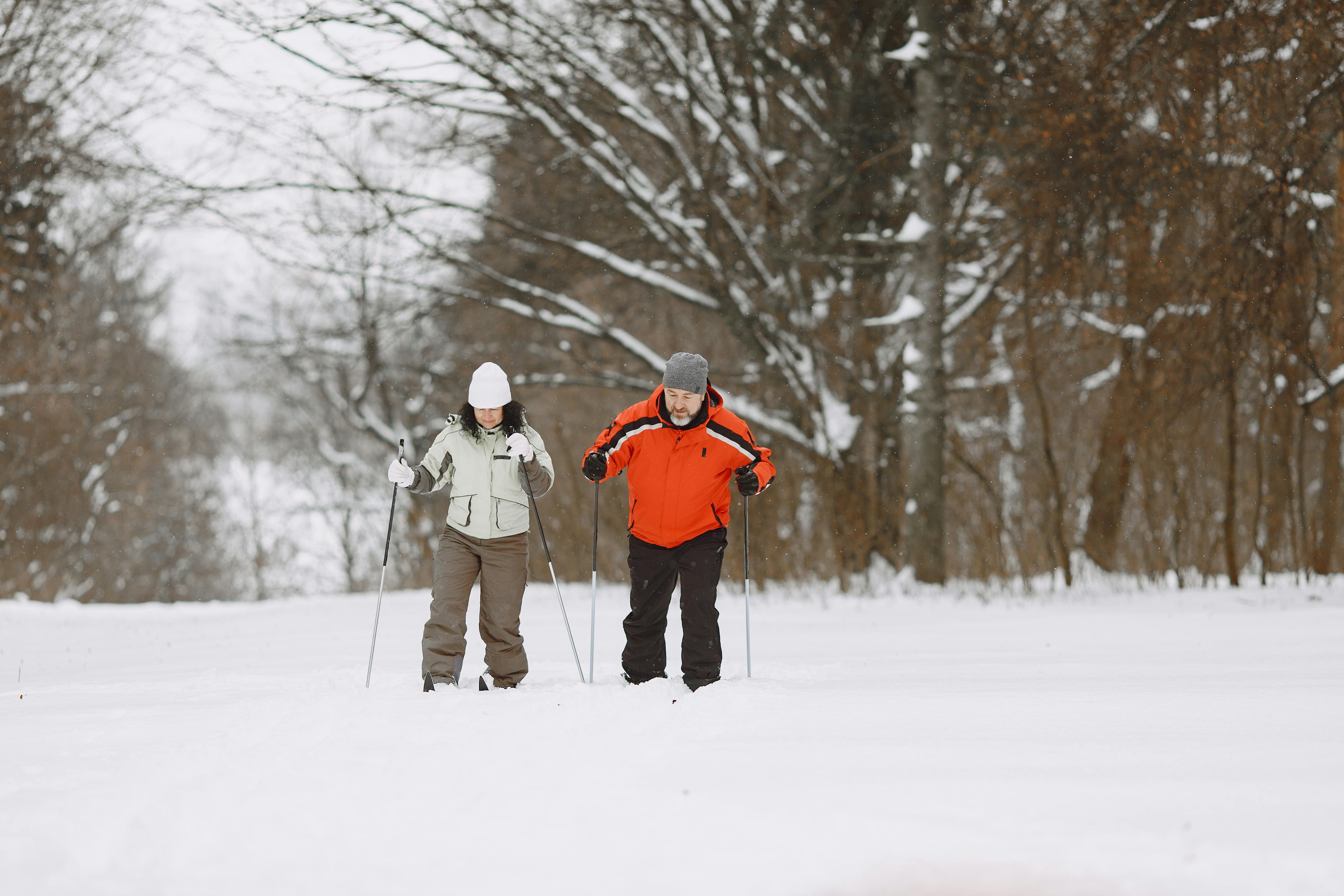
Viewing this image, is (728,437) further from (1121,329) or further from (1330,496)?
(1121,329)

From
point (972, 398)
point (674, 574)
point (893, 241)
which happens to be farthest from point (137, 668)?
point (972, 398)

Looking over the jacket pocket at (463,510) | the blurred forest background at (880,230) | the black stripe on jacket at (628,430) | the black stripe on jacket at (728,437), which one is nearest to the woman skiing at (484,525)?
the jacket pocket at (463,510)

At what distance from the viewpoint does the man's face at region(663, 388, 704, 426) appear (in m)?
4.85

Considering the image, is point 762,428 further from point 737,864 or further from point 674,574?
point 737,864

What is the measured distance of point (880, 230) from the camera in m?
12.1

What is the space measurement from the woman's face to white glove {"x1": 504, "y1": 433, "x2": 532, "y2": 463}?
17 cm

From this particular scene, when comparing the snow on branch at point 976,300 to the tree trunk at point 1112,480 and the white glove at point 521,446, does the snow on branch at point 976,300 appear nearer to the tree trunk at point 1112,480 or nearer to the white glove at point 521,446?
the tree trunk at point 1112,480

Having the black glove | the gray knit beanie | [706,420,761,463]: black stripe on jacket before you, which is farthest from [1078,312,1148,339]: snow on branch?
the black glove

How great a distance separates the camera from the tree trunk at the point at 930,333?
10156 millimetres

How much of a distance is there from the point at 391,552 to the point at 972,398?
1068 cm

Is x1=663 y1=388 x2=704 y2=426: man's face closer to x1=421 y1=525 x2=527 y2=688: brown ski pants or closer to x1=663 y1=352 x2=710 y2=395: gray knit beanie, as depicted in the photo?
x1=663 y1=352 x2=710 y2=395: gray knit beanie

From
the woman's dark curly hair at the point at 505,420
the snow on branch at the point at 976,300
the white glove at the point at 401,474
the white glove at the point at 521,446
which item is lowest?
the white glove at the point at 401,474

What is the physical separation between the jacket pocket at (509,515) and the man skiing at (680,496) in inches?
16.6

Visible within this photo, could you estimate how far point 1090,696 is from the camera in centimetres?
416
